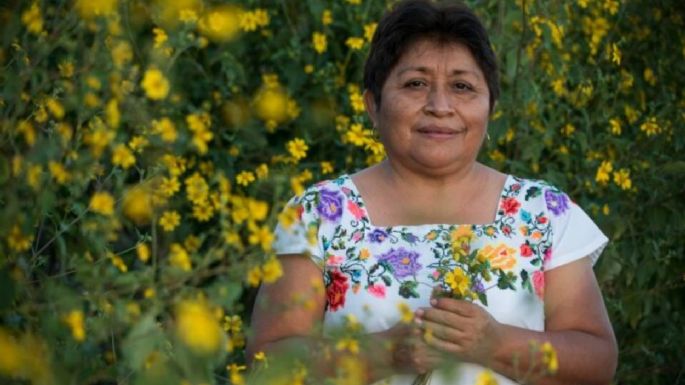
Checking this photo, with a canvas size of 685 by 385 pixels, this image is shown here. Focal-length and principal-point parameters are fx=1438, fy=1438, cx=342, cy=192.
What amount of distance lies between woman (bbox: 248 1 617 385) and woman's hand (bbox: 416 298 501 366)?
10 centimetres

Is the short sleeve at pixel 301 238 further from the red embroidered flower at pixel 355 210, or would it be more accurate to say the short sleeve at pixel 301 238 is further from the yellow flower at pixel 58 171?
the yellow flower at pixel 58 171

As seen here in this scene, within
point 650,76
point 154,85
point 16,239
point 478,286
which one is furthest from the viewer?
point 650,76

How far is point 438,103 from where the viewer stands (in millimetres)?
2697

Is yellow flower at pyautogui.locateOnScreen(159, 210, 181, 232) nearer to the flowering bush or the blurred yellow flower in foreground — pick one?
the flowering bush

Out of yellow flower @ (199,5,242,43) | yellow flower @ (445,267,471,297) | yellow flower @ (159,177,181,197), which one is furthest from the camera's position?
yellow flower @ (159,177,181,197)

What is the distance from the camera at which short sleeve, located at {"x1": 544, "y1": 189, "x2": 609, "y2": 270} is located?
2.72 m

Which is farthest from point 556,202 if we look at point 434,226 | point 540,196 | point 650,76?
point 650,76

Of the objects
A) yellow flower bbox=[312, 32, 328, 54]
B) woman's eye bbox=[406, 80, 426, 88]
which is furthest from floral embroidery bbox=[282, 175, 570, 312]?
yellow flower bbox=[312, 32, 328, 54]

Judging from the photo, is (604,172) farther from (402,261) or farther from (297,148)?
(402,261)

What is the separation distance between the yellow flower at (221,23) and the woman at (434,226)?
43 cm

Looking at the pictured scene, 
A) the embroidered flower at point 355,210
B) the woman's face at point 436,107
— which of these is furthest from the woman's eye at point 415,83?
the embroidered flower at point 355,210

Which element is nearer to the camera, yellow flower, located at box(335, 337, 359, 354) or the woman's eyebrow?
yellow flower, located at box(335, 337, 359, 354)

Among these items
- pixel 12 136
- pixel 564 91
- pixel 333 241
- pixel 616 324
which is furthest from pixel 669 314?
pixel 12 136

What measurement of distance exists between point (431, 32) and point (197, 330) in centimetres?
143
